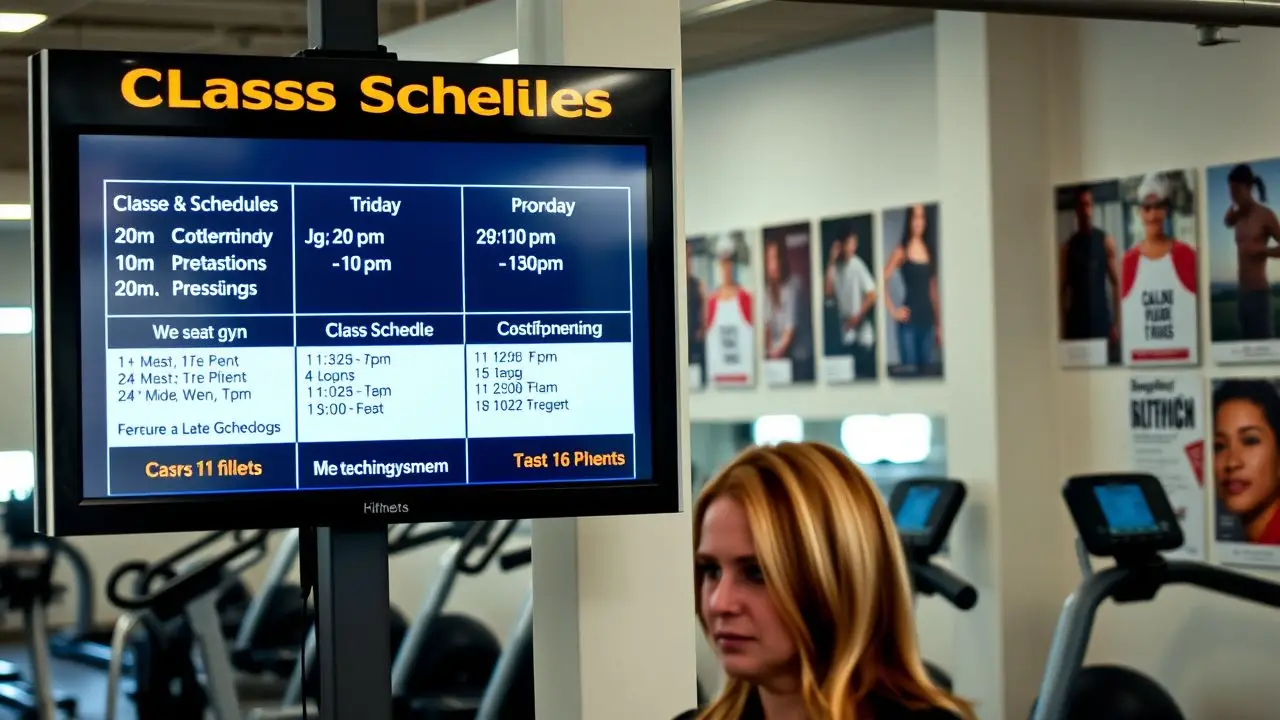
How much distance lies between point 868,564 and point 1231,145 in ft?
15.2

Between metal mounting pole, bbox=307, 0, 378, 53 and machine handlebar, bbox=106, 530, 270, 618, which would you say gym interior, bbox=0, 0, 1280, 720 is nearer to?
machine handlebar, bbox=106, 530, 270, 618

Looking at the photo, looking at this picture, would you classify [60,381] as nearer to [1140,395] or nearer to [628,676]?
[628,676]

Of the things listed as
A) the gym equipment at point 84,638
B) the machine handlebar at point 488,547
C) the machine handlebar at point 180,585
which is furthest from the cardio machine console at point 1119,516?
the gym equipment at point 84,638

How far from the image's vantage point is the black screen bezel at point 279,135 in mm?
2459

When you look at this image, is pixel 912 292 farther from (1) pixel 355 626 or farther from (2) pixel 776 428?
(1) pixel 355 626

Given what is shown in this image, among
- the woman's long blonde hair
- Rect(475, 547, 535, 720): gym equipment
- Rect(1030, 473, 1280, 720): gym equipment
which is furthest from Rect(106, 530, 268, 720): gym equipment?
the woman's long blonde hair

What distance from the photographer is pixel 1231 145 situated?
242 inches

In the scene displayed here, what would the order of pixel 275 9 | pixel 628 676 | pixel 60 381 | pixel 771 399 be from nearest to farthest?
pixel 60 381 → pixel 628 676 → pixel 275 9 → pixel 771 399

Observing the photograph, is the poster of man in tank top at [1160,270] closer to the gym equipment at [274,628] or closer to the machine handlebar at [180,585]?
the machine handlebar at [180,585]

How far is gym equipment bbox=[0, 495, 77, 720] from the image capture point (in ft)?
27.3

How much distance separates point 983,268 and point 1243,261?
3.35 feet

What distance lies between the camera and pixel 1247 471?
6.07 meters

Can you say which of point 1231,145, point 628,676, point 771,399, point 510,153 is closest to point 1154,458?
point 1231,145

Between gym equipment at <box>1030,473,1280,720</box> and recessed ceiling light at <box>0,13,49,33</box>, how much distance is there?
4264 mm
